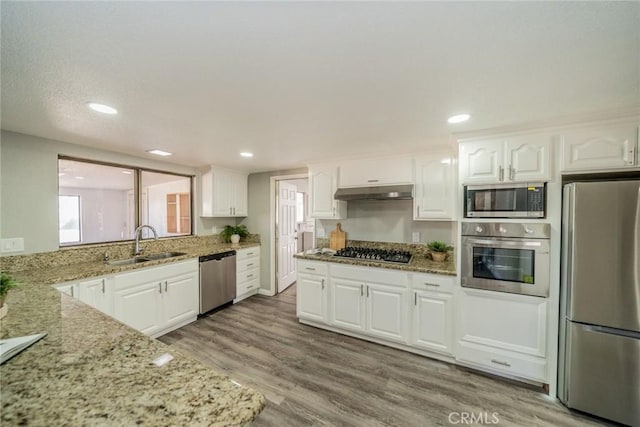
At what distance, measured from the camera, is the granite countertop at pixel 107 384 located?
1.99ft

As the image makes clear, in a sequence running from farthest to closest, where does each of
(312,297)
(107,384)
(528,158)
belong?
(312,297), (528,158), (107,384)

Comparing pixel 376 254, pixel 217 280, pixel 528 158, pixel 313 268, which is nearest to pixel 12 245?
pixel 217 280

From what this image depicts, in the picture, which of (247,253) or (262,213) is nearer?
(247,253)

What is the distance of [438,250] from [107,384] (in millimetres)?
2800

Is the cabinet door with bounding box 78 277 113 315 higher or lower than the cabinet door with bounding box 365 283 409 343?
higher

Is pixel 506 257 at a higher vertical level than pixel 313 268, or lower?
higher

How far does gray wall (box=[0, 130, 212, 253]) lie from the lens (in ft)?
7.07

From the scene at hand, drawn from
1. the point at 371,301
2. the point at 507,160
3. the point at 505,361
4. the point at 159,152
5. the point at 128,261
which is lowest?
the point at 505,361

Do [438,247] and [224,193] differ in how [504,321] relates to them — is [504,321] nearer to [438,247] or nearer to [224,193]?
[438,247]

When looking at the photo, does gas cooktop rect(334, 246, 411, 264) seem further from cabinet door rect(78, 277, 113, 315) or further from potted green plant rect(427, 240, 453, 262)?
cabinet door rect(78, 277, 113, 315)

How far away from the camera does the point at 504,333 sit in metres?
2.06

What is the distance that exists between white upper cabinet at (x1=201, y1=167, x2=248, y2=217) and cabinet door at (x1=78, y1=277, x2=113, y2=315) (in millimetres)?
1641

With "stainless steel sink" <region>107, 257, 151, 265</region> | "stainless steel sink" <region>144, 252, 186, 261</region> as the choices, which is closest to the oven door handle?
"stainless steel sink" <region>144, 252, 186, 261</region>

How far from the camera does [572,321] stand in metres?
1.77
